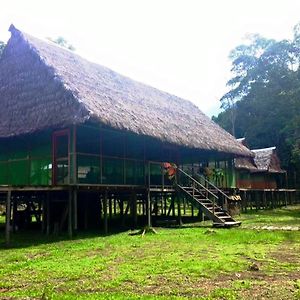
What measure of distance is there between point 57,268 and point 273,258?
13.6 feet

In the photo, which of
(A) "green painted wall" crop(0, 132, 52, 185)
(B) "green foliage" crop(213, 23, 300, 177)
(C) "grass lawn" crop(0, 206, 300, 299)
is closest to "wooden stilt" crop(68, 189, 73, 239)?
(C) "grass lawn" crop(0, 206, 300, 299)

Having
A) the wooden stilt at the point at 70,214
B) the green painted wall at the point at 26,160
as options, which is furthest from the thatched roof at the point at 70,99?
the wooden stilt at the point at 70,214

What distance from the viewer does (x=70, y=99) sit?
13398mm

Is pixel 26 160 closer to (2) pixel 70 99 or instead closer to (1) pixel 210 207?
(2) pixel 70 99

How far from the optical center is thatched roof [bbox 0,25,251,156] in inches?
534

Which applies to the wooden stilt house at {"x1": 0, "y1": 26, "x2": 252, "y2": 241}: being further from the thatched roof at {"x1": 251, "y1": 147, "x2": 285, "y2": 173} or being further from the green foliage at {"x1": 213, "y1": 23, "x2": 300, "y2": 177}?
the green foliage at {"x1": 213, "y1": 23, "x2": 300, "y2": 177}

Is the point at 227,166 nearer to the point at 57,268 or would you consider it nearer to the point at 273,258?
the point at 273,258

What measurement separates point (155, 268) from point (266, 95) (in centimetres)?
4108

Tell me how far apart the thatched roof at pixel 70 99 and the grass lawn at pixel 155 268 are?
4.26m

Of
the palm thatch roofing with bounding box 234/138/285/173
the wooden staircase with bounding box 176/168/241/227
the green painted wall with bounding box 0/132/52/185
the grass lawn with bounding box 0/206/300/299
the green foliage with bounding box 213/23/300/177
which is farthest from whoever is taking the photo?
the green foliage with bounding box 213/23/300/177

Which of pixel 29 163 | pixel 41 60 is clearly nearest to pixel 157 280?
pixel 29 163

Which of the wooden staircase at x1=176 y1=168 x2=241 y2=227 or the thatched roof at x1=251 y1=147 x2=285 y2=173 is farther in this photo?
the thatched roof at x1=251 y1=147 x2=285 y2=173

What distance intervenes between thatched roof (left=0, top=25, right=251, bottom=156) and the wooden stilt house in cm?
4

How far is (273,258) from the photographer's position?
323 inches
